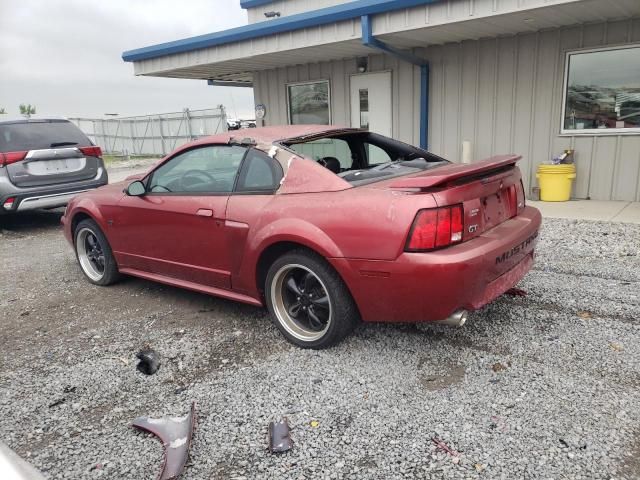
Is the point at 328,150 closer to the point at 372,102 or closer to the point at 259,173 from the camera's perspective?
the point at 259,173

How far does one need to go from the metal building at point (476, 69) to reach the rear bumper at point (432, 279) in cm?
458

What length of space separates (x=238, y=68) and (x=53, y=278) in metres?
7.06

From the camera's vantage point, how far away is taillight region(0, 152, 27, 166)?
7.45 metres

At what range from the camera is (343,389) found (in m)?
2.97

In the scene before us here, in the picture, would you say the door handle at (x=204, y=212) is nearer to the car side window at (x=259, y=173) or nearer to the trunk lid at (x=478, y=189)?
the car side window at (x=259, y=173)

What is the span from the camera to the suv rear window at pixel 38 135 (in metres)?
7.62

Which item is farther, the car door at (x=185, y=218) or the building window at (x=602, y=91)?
the building window at (x=602, y=91)

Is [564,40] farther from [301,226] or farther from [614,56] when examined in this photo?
[301,226]

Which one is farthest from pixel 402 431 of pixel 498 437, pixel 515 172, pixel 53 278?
pixel 53 278

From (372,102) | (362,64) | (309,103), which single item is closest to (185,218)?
(372,102)

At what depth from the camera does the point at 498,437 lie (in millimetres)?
2455

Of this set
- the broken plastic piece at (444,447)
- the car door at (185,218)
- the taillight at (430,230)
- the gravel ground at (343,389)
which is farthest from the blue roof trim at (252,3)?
the broken plastic piece at (444,447)

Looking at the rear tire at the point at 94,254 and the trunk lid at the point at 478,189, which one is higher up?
the trunk lid at the point at 478,189

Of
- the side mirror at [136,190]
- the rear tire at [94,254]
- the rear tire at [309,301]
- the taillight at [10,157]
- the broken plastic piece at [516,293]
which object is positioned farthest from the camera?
Answer: the taillight at [10,157]
